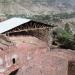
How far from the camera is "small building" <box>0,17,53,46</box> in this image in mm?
20041

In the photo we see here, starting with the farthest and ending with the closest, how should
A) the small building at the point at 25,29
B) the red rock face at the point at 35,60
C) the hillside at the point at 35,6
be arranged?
the hillside at the point at 35,6 → the small building at the point at 25,29 → the red rock face at the point at 35,60

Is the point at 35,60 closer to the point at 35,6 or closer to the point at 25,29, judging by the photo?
the point at 25,29

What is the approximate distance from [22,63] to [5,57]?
138cm

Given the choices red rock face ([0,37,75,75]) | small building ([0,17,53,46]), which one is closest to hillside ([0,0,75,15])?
small building ([0,17,53,46])

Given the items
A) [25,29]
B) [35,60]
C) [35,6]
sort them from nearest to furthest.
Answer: [35,60]
[25,29]
[35,6]

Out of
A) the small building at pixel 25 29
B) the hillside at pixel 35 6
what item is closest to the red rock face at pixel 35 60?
the small building at pixel 25 29

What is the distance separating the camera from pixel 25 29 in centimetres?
2117

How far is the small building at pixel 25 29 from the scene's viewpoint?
20041 millimetres

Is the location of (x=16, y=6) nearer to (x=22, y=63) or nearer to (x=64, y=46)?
(x=64, y=46)

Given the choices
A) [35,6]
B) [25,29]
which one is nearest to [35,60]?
[25,29]

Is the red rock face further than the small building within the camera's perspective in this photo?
No

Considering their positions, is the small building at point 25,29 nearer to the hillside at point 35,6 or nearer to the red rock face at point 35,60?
the red rock face at point 35,60

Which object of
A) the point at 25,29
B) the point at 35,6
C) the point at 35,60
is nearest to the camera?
the point at 35,60

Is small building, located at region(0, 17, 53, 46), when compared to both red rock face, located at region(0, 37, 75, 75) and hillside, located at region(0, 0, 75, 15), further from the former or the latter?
hillside, located at region(0, 0, 75, 15)
